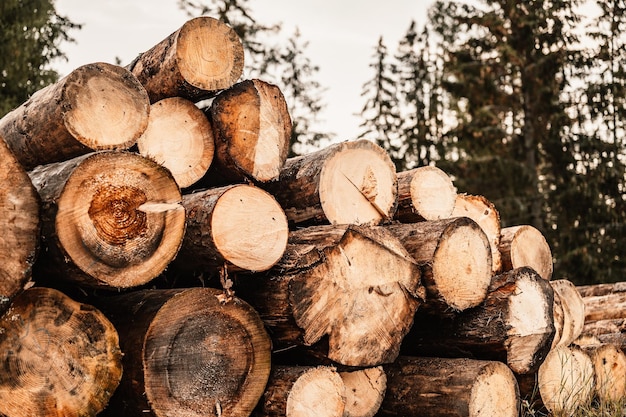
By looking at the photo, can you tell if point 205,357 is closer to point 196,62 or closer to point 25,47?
point 196,62

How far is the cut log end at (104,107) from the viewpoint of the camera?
10.1 feet

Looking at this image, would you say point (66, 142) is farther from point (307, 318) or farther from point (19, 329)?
point (307, 318)

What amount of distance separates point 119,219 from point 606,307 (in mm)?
5014

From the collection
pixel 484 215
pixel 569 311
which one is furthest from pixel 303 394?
pixel 569 311

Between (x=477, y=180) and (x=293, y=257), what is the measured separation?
10359 mm

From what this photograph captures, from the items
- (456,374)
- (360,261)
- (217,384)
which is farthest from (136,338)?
(456,374)

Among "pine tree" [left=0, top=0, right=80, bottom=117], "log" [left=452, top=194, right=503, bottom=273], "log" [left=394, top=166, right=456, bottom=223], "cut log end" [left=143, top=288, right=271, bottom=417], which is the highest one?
"pine tree" [left=0, top=0, right=80, bottom=117]

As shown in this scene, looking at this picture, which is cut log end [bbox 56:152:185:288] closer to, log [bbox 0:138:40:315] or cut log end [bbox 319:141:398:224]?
log [bbox 0:138:40:315]

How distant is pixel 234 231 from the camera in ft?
10.5

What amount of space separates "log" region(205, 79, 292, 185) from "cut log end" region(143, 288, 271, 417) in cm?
Result: 92

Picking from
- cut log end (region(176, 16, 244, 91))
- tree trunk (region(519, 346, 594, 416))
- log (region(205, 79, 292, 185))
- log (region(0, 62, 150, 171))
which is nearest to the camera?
log (region(0, 62, 150, 171))

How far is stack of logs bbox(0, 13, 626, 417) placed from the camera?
2.73 metres

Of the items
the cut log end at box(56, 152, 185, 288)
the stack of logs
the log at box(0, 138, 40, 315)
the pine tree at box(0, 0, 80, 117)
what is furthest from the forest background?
the log at box(0, 138, 40, 315)

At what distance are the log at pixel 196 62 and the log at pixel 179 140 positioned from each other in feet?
0.31
